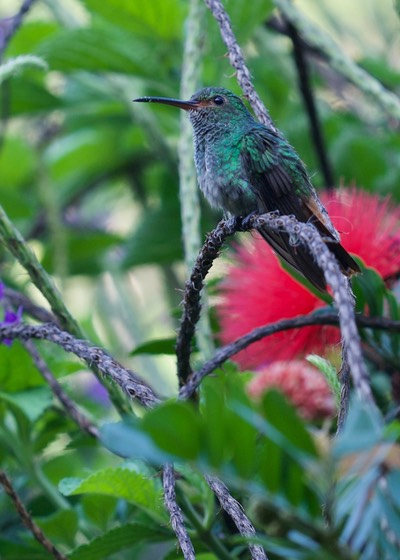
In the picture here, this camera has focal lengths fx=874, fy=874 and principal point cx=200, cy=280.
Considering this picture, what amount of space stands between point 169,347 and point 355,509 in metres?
0.83

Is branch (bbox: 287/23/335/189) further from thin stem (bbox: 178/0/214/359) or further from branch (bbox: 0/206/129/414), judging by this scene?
branch (bbox: 0/206/129/414)

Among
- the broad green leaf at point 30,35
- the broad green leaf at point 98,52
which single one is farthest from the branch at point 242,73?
the broad green leaf at point 30,35

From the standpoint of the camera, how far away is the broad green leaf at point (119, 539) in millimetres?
1039

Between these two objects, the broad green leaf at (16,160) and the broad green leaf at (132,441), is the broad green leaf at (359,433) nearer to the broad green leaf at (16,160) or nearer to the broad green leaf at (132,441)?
the broad green leaf at (132,441)

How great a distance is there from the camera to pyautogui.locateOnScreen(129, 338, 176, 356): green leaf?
4.20ft

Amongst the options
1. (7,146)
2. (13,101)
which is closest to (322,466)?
(13,101)

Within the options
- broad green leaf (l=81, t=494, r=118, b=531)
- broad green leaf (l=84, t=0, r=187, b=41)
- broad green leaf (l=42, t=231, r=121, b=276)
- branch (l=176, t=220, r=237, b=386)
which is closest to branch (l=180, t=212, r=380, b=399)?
branch (l=176, t=220, r=237, b=386)

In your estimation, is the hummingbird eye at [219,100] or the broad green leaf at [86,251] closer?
the hummingbird eye at [219,100]

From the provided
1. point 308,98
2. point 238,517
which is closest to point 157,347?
point 238,517

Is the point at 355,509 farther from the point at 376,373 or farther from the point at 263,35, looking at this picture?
the point at 263,35

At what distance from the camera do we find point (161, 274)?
2.38 m

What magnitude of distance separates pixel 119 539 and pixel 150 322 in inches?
54.9

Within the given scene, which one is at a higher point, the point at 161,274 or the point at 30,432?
the point at 161,274

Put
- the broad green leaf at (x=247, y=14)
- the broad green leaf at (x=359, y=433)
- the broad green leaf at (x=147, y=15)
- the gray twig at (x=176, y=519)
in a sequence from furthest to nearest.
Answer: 1. the broad green leaf at (x=147, y=15)
2. the broad green leaf at (x=247, y=14)
3. the gray twig at (x=176, y=519)
4. the broad green leaf at (x=359, y=433)
